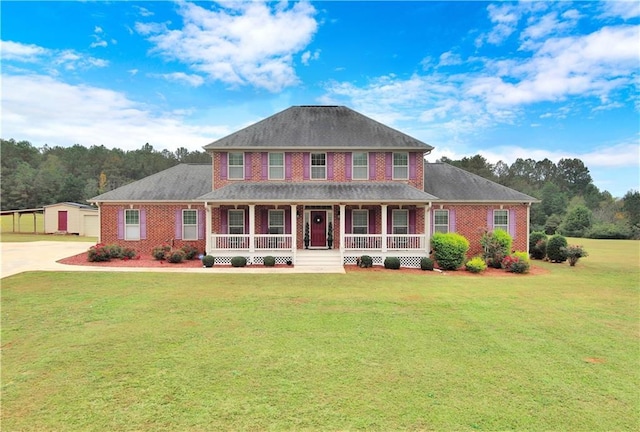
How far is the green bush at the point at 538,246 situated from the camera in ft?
68.4

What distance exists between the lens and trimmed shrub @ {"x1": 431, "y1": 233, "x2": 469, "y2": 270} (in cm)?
1650

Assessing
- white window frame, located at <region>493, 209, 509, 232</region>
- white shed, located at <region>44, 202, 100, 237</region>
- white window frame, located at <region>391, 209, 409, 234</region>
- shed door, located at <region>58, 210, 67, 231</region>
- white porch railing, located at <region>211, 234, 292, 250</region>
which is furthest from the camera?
shed door, located at <region>58, 210, 67, 231</region>

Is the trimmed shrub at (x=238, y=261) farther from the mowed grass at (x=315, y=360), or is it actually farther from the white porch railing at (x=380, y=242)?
the white porch railing at (x=380, y=242)

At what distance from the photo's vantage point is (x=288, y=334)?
734cm

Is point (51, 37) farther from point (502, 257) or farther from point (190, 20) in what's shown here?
point (502, 257)

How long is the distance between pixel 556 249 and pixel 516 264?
590 centimetres

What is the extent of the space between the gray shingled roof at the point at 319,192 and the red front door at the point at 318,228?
172 cm

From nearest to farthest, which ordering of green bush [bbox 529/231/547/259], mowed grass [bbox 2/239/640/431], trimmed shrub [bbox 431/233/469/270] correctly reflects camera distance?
mowed grass [bbox 2/239/640/431]
trimmed shrub [bbox 431/233/469/270]
green bush [bbox 529/231/547/259]

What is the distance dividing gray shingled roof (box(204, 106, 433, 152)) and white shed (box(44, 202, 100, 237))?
2441cm

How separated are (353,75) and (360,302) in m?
20.9

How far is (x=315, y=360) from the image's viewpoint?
19.6 feet

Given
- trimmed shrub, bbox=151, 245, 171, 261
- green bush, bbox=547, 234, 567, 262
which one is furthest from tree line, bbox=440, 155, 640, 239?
trimmed shrub, bbox=151, 245, 171, 261

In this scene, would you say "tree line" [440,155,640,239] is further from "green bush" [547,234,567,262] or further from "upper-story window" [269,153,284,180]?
"upper-story window" [269,153,284,180]

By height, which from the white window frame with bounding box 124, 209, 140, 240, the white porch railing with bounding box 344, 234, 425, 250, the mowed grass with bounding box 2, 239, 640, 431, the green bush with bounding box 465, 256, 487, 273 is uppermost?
the white window frame with bounding box 124, 209, 140, 240
